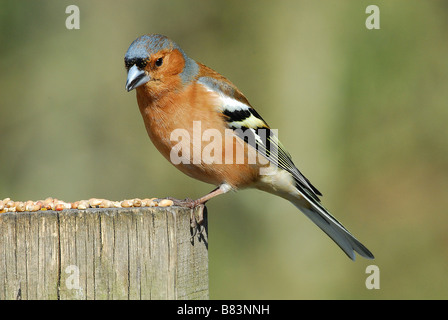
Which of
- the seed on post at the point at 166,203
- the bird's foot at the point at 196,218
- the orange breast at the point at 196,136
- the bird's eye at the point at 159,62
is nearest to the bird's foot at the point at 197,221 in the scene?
the bird's foot at the point at 196,218

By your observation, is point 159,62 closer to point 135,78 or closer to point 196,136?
point 135,78

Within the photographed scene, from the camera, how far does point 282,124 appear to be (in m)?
9.01

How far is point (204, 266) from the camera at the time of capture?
3.78m

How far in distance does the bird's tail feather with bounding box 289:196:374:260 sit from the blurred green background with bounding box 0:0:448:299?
2.94 metres

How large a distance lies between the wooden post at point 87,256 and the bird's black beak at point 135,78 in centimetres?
174

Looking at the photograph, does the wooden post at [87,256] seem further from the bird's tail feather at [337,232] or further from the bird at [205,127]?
the bird's tail feather at [337,232]

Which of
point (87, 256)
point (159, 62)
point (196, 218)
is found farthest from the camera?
point (159, 62)

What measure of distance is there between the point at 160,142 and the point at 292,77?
174 inches

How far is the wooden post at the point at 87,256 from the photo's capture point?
10.7 ft

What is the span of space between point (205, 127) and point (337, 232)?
1731mm

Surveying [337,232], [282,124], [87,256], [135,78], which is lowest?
[87,256]

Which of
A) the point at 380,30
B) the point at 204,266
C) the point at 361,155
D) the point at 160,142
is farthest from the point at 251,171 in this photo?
the point at 380,30

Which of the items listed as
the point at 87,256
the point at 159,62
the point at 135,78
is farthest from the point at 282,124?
the point at 87,256
